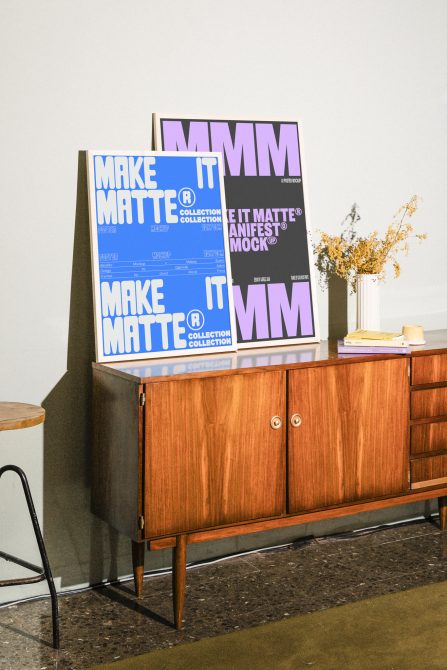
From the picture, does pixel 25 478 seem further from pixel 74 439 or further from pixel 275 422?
pixel 275 422

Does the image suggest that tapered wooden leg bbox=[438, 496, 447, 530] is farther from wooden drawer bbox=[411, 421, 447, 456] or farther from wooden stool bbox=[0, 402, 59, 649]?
wooden stool bbox=[0, 402, 59, 649]

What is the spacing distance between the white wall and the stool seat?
0.29 m

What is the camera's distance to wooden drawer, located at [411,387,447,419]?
11.5 ft

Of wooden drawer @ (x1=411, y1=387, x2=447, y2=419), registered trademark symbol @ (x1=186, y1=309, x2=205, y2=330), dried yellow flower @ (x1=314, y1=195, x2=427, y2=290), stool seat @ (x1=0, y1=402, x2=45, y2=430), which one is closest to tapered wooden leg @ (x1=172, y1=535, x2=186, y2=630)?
stool seat @ (x1=0, y1=402, x2=45, y2=430)

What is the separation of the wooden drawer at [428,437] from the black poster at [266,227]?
562 millimetres

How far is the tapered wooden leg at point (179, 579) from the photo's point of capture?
3.00 metres

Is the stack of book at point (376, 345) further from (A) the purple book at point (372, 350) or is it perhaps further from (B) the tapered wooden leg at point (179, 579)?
Result: (B) the tapered wooden leg at point (179, 579)

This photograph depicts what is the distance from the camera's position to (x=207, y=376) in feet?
9.86

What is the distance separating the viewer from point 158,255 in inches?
131

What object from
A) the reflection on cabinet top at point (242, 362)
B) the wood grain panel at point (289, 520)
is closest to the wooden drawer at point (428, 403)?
the reflection on cabinet top at point (242, 362)

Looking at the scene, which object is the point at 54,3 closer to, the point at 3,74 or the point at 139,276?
the point at 3,74

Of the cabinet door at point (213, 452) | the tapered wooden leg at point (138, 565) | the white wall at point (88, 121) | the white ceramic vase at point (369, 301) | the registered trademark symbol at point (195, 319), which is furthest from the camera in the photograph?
the white ceramic vase at point (369, 301)

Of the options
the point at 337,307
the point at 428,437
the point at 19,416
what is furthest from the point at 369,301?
the point at 19,416

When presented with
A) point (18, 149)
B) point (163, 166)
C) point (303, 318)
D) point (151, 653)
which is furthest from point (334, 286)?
point (151, 653)
